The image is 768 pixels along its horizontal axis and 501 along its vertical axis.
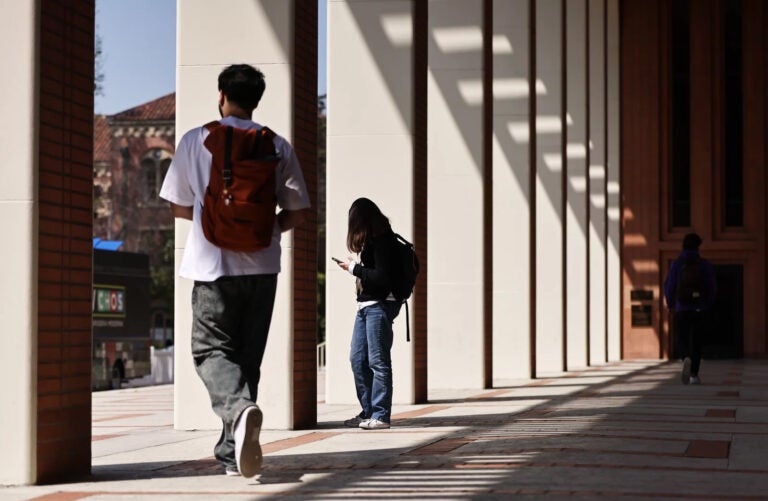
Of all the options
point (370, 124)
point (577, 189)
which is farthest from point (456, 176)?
point (577, 189)

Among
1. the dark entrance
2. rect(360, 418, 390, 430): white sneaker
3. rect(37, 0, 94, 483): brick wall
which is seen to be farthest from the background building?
rect(37, 0, 94, 483): brick wall

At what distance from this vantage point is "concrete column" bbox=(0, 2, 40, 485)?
5.93 m

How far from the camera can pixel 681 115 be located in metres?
35.6

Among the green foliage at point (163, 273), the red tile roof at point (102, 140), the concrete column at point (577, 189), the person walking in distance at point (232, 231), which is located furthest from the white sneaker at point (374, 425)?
the red tile roof at point (102, 140)

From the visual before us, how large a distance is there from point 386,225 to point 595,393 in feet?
19.7

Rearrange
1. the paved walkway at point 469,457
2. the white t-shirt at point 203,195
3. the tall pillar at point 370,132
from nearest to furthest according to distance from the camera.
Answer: the paved walkway at point 469,457 → the white t-shirt at point 203,195 → the tall pillar at point 370,132

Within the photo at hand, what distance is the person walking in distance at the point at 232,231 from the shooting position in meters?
5.86

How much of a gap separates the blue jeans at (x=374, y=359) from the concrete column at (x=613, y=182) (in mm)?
24514

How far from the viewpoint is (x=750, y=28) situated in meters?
35.3

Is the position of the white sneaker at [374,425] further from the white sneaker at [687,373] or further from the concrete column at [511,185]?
the concrete column at [511,185]

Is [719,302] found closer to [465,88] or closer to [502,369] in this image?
[502,369]

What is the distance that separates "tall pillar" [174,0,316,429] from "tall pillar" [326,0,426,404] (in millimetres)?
3069

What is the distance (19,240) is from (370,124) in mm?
7151

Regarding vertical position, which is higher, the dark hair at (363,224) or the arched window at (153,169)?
the arched window at (153,169)
